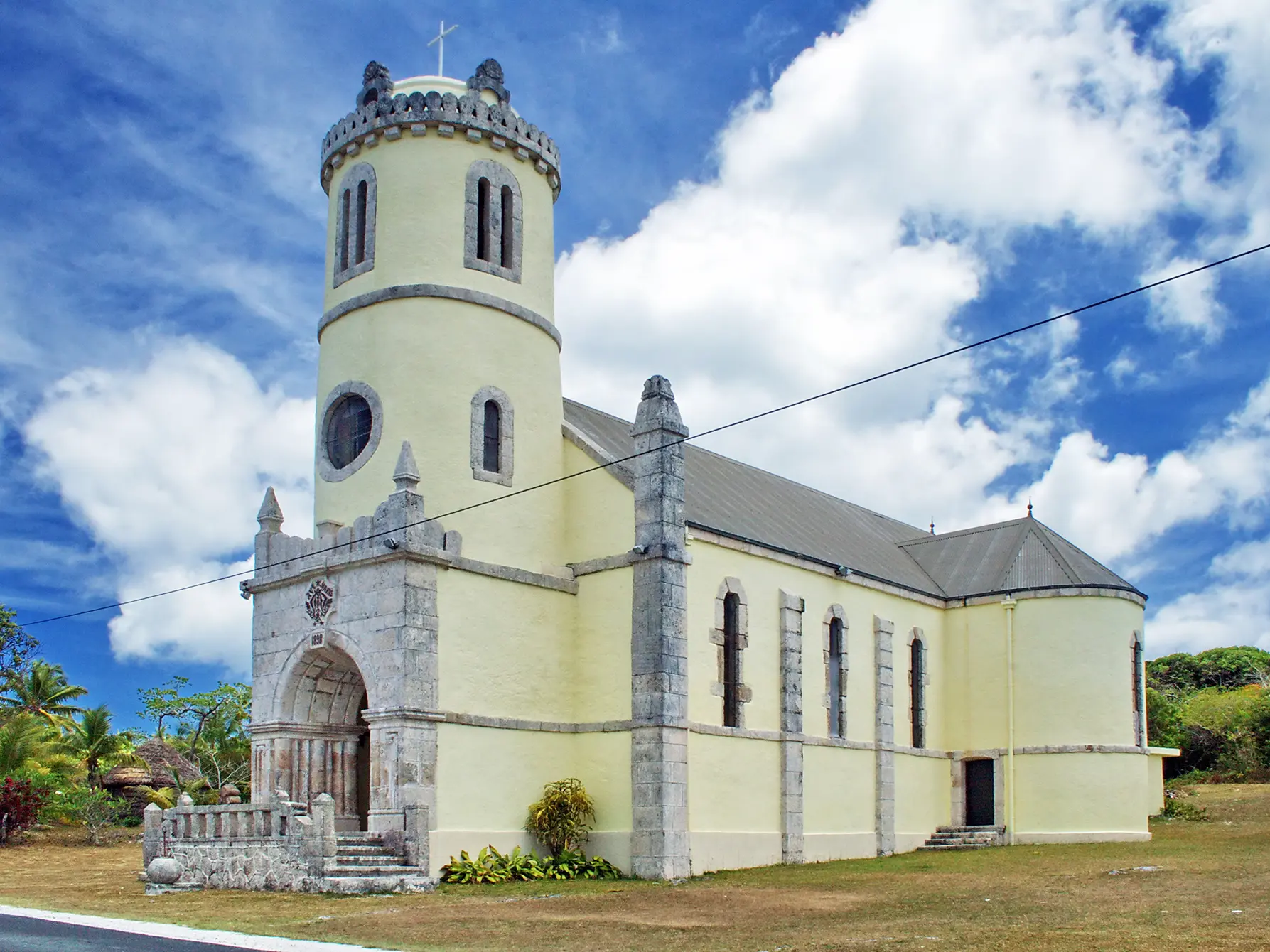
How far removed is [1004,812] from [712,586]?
38.6 feet

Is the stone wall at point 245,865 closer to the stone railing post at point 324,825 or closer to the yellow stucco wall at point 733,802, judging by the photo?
the stone railing post at point 324,825

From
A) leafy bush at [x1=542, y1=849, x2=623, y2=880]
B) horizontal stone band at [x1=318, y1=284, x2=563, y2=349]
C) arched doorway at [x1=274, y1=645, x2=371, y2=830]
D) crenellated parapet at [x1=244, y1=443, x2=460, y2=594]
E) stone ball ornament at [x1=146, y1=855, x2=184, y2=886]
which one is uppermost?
horizontal stone band at [x1=318, y1=284, x2=563, y2=349]

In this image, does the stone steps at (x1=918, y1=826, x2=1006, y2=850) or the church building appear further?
the stone steps at (x1=918, y1=826, x2=1006, y2=850)

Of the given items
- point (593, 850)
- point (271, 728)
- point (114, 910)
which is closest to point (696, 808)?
point (593, 850)

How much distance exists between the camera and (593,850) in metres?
24.2

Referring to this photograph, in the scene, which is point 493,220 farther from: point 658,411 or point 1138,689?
point 1138,689

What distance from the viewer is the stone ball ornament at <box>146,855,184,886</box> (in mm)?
21547

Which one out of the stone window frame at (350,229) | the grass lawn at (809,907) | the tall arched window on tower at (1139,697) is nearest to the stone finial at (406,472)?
the stone window frame at (350,229)

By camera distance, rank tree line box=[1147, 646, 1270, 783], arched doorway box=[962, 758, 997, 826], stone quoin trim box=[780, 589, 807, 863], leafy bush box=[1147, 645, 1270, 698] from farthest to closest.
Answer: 1. leafy bush box=[1147, 645, 1270, 698]
2. tree line box=[1147, 646, 1270, 783]
3. arched doorway box=[962, 758, 997, 826]
4. stone quoin trim box=[780, 589, 807, 863]

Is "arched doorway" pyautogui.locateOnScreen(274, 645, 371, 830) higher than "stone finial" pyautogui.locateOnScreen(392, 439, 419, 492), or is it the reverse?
"stone finial" pyautogui.locateOnScreen(392, 439, 419, 492)

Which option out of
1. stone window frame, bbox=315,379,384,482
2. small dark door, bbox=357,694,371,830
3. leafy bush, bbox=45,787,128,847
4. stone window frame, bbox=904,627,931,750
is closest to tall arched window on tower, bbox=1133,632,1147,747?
stone window frame, bbox=904,627,931,750

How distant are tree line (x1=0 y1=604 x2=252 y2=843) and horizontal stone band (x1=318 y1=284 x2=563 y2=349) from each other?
35.2 feet

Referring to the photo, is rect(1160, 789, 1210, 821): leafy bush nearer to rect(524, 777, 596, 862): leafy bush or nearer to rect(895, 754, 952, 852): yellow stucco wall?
rect(895, 754, 952, 852): yellow stucco wall

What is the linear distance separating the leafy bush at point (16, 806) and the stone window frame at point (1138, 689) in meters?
28.3
